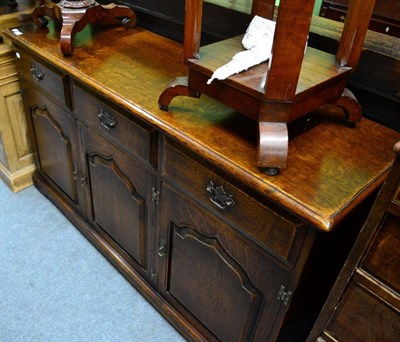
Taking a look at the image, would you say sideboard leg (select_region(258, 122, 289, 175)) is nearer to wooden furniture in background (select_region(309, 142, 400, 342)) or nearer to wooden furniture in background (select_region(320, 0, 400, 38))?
wooden furniture in background (select_region(309, 142, 400, 342))

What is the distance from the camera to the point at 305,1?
24.8 inches

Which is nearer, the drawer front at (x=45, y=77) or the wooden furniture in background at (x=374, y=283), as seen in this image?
the wooden furniture in background at (x=374, y=283)

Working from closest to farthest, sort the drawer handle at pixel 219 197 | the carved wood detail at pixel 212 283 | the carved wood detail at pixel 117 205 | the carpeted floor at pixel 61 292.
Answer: the drawer handle at pixel 219 197
the carved wood detail at pixel 212 283
the carved wood detail at pixel 117 205
the carpeted floor at pixel 61 292

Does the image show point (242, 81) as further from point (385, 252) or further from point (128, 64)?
point (128, 64)

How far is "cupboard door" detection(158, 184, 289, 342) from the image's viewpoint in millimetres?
872

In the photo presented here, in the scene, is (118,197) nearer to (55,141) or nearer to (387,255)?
(55,141)

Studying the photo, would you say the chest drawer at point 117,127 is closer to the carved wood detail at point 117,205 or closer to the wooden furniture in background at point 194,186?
the wooden furniture in background at point 194,186

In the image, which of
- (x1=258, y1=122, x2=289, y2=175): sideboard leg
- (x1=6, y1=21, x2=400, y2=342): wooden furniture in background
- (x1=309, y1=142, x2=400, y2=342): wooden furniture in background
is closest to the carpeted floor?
(x1=6, y1=21, x2=400, y2=342): wooden furniture in background

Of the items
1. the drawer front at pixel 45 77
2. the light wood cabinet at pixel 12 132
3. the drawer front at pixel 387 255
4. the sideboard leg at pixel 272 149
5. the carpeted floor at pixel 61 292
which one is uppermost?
the sideboard leg at pixel 272 149

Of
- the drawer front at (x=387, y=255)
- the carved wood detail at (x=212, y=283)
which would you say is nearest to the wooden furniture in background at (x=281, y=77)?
the drawer front at (x=387, y=255)

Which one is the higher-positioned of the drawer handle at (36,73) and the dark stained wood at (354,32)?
the dark stained wood at (354,32)

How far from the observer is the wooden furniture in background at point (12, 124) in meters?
1.49

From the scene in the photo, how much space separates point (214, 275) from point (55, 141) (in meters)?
0.84

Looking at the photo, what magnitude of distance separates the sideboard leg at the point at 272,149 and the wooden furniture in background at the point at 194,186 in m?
0.02
